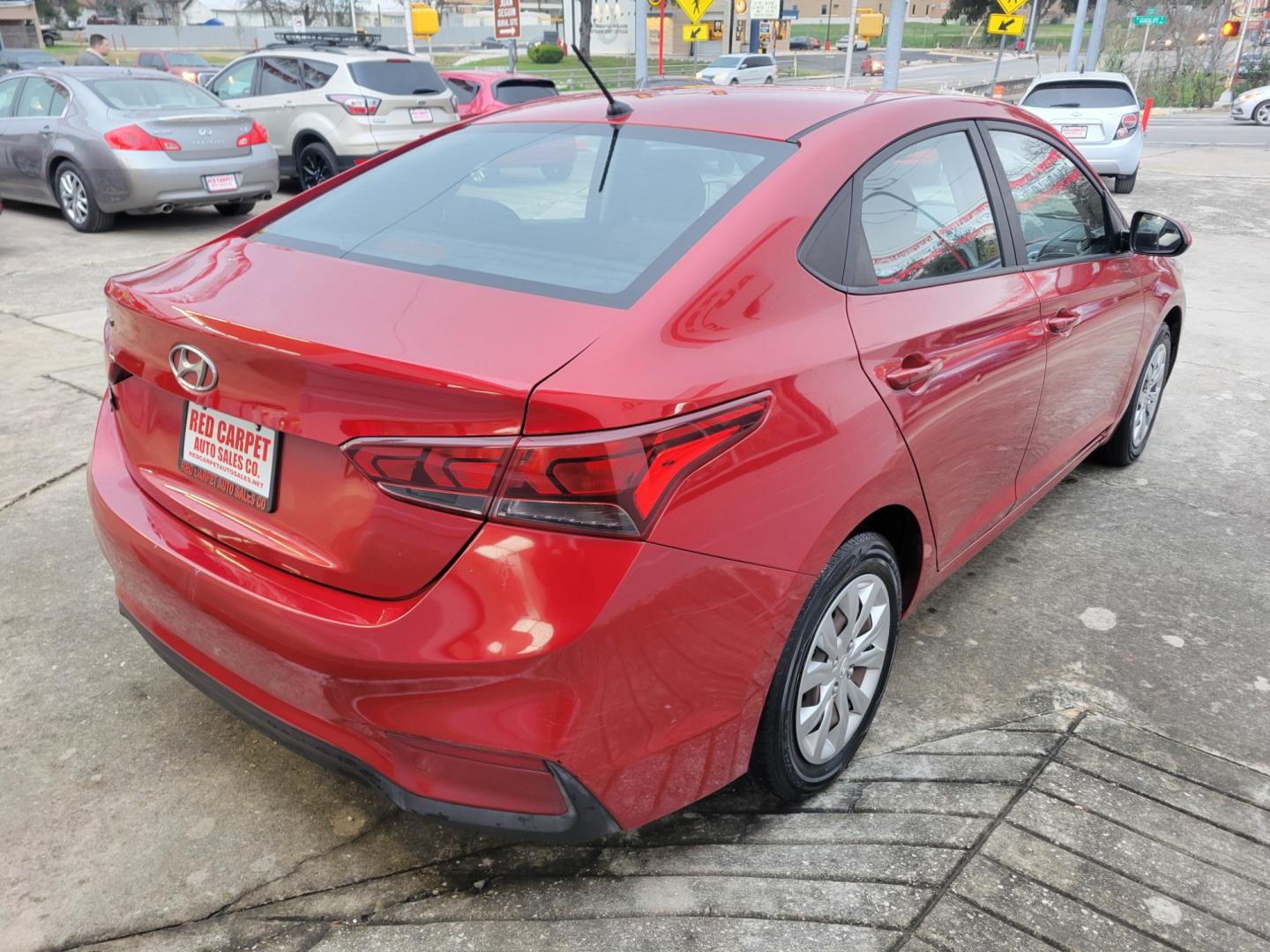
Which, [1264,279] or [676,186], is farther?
[1264,279]

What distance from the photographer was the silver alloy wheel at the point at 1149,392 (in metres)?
4.41

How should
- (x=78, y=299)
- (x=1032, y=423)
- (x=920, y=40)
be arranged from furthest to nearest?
(x=920, y=40), (x=78, y=299), (x=1032, y=423)

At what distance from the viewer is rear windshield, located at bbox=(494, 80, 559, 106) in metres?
13.7

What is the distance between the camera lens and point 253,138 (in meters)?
9.77

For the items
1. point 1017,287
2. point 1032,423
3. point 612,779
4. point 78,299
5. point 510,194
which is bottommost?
point 78,299

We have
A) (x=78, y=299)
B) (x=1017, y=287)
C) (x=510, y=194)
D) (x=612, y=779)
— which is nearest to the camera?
(x=612, y=779)

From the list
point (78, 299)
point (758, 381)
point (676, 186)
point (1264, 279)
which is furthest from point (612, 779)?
point (1264, 279)

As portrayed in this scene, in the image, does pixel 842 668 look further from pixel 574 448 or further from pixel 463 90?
pixel 463 90

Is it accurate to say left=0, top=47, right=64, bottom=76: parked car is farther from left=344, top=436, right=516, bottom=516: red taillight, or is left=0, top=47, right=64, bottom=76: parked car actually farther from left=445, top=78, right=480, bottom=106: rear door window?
left=344, top=436, right=516, bottom=516: red taillight

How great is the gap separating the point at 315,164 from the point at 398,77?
4.53 feet

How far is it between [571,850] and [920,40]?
355 feet

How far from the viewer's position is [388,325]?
6.16 ft

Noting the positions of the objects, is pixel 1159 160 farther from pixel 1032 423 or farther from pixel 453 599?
pixel 453 599

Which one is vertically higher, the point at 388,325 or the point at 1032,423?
the point at 388,325
